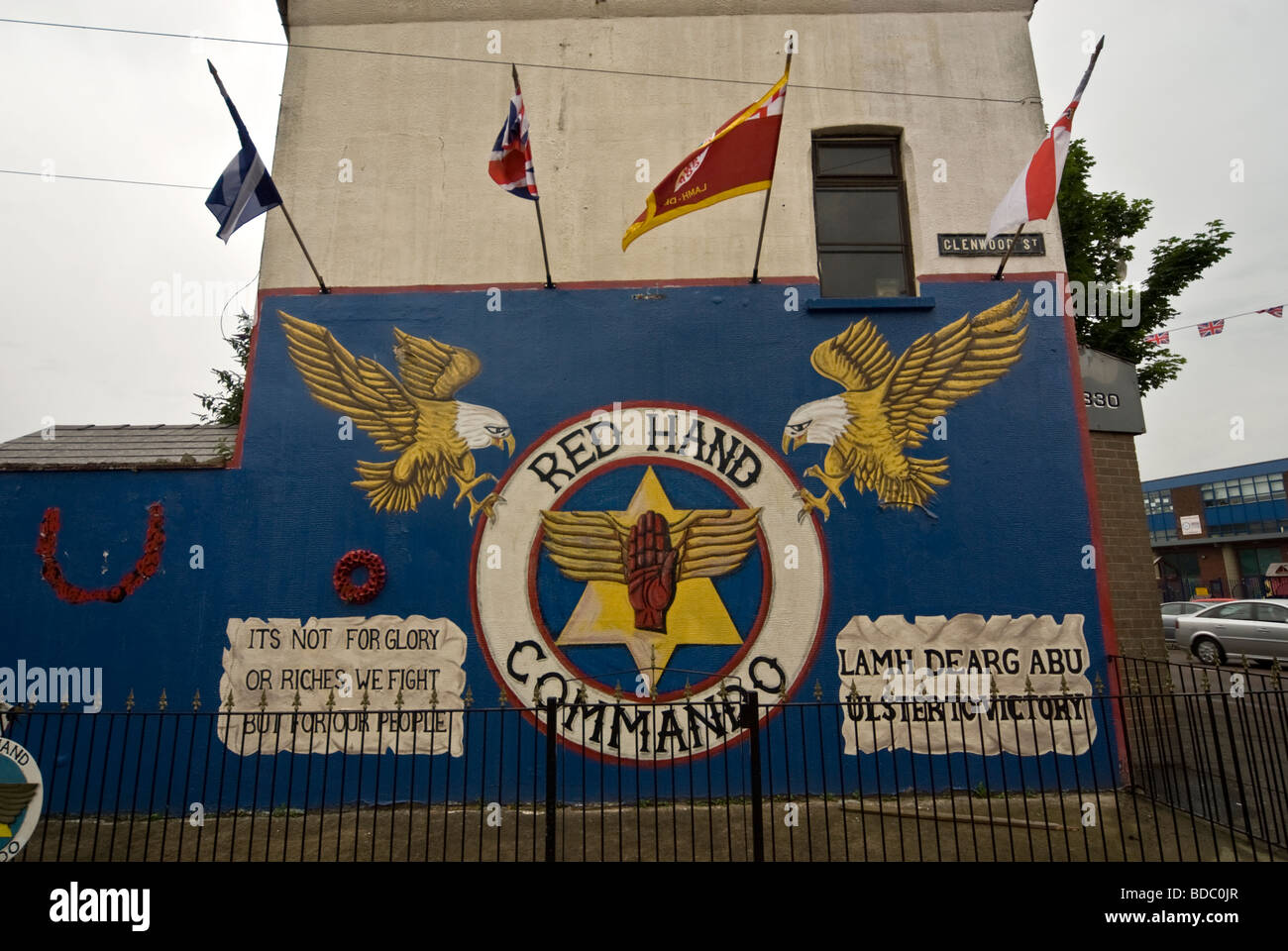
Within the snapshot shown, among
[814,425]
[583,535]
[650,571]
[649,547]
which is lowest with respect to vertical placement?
[650,571]

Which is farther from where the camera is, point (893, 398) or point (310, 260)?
point (310, 260)

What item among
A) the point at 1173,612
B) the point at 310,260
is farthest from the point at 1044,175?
the point at 1173,612

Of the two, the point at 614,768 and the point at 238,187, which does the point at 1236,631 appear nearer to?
the point at 614,768

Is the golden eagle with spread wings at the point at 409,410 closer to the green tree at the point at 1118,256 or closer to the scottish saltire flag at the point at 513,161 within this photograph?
the scottish saltire flag at the point at 513,161

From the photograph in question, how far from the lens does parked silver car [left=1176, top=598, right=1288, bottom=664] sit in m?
14.6

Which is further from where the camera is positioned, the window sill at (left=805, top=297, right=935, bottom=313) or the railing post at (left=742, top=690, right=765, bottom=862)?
the window sill at (left=805, top=297, right=935, bottom=313)

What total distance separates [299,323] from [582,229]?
333cm

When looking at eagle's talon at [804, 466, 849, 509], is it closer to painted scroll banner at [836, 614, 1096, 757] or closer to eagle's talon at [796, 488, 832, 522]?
eagle's talon at [796, 488, 832, 522]

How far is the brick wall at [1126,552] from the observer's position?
24.4 ft

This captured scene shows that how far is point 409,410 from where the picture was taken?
24.0 feet

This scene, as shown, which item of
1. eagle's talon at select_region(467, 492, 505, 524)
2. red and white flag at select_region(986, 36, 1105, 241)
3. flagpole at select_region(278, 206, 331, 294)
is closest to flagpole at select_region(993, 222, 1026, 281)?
red and white flag at select_region(986, 36, 1105, 241)

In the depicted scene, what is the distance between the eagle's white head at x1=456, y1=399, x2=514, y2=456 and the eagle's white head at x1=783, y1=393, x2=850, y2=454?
2.97 metres

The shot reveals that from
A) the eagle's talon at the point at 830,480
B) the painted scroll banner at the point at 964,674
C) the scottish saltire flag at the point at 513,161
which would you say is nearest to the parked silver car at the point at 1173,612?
the painted scroll banner at the point at 964,674

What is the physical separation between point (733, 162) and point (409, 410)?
414cm
